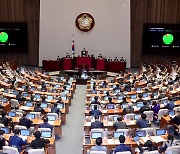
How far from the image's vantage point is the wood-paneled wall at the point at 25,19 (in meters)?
30.3

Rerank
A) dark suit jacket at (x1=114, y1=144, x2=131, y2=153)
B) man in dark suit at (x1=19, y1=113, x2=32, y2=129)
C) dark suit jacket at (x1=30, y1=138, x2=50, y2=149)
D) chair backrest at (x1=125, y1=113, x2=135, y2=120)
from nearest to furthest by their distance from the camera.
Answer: dark suit jacket at (x1=114, y1=144, x2=131, y2=153) → dark suit jacket at (x1=30, y1=138, x2=50, y2=149) → man in dark suit at (x1=19, y1=113, x2=32, y2=129) → chair backrest at (x1=125, y1=113, x2=135, y2=120)

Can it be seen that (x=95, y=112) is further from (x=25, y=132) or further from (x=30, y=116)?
(x=25, y=132)

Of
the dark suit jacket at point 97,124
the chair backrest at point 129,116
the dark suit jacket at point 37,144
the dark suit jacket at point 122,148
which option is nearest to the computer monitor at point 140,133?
the dark suit jacket at point 122,148

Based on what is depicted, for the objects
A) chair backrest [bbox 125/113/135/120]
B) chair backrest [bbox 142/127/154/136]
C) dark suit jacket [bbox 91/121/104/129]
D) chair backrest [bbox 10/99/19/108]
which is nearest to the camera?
chair backrest [bbox 142/127/154/136]

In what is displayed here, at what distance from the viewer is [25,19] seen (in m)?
30.5

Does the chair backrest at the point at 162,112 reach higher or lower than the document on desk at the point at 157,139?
higher

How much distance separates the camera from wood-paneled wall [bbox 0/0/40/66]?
30.3 metres

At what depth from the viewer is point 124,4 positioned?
29.2 meters

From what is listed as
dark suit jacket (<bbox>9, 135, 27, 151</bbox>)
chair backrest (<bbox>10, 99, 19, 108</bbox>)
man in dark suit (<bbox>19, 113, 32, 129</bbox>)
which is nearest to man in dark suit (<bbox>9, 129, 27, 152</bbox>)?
dark suit jacket (<bbox>9, 135, 27, 151</bbox>)

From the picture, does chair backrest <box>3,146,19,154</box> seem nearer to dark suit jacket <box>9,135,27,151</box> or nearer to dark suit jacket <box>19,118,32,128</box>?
dark suit jacket <box>9,135,27,151</box>

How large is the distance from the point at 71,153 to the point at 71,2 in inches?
782

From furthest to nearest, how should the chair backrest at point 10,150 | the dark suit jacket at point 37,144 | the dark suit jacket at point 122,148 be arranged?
the dark suit jacket at point 37,144 → the dark suit jacket at point 122,148 → the chair backrest at point 10,150

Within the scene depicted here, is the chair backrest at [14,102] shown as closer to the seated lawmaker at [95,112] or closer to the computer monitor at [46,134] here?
the seated lawmaker at [95,112]

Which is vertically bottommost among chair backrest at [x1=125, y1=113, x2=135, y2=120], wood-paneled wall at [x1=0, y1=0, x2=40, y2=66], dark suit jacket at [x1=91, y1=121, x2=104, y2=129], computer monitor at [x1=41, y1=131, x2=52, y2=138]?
computer monitor at [x1=41, y1=131, x2=52, y2=138]
